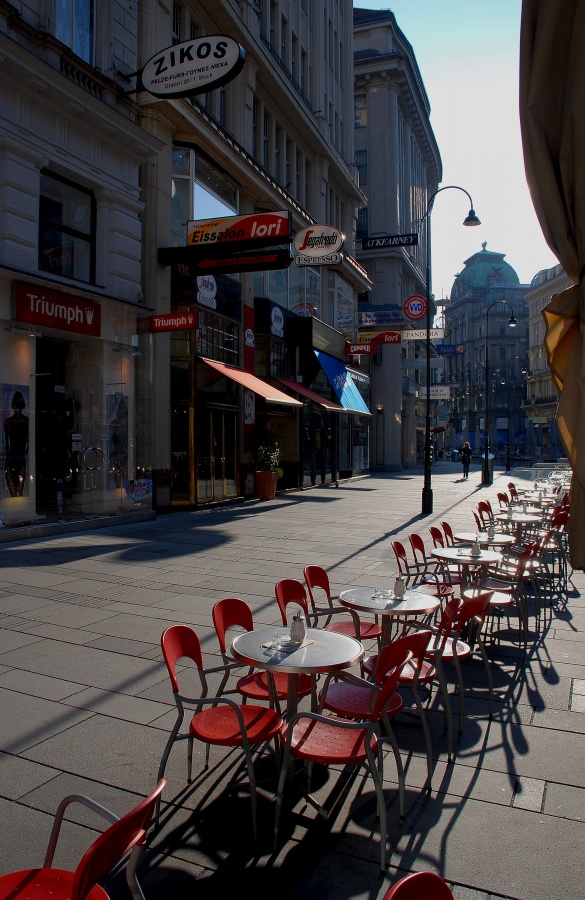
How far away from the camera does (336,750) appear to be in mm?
3514

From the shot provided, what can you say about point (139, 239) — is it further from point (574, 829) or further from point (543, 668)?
point (574, 829)

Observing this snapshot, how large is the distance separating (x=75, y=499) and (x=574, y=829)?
12.2 meters

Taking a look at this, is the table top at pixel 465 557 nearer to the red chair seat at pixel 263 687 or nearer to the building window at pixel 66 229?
the red chair seat at pixel 263 687

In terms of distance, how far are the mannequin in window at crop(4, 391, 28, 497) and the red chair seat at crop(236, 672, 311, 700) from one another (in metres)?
8.66

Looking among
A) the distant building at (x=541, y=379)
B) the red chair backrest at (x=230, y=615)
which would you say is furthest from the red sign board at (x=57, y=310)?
the distant building at (x=541, y=379)

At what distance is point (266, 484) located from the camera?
68.0 ft

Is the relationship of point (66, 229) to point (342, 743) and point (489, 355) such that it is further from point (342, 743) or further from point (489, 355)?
point (489, 355)

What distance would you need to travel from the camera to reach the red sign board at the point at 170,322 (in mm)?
14727

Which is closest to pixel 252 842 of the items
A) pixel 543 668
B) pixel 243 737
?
pixel 243 737

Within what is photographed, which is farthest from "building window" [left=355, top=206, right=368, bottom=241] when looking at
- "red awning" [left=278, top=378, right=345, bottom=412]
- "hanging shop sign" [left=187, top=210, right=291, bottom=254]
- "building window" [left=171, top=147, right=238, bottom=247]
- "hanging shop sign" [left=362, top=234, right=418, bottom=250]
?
"hanging shop sign" [left=187, top=210, right=291, bottom=254]

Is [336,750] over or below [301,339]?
below

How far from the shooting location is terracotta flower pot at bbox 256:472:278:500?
20.6 metres

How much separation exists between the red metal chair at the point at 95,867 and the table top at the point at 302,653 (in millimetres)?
1510

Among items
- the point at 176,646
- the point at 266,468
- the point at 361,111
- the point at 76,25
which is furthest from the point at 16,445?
the point at 361,111
